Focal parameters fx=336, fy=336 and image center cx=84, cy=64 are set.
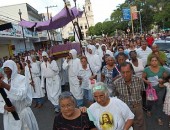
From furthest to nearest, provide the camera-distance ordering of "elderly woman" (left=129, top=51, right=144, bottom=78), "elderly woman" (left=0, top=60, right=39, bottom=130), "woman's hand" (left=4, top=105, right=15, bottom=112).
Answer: "elderly woman" (left=129, top=51, right=144, bottom=78)
"elderly woman" (left=0, top=60, right=39, bottom=130)
"woman's hand" (left=4, top=105, right=15, bottom=112)

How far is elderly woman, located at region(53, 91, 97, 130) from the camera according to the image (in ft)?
11.5

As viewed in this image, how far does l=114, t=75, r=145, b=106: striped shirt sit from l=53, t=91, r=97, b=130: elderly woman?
4.97 feet

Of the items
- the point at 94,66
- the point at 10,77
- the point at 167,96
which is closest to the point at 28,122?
the point at 10,77

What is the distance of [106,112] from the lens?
3.84m

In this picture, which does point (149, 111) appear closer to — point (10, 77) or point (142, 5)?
point (10, 77)

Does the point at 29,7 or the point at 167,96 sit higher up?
the point at 29,7

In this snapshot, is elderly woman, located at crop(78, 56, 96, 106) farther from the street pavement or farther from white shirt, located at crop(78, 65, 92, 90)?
the street pavement

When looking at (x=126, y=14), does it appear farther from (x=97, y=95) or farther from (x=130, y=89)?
(x=97, y=95)

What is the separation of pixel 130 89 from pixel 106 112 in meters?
1.26

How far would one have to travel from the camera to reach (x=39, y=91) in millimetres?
10617

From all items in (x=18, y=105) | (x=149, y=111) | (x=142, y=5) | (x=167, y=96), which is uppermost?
(x=142, y=5)

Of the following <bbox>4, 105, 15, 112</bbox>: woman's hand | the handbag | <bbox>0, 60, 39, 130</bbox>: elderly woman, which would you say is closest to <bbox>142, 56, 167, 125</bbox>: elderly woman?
A: the handbag

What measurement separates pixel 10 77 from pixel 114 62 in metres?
2.37

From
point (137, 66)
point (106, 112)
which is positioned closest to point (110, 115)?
point (106, 112)
